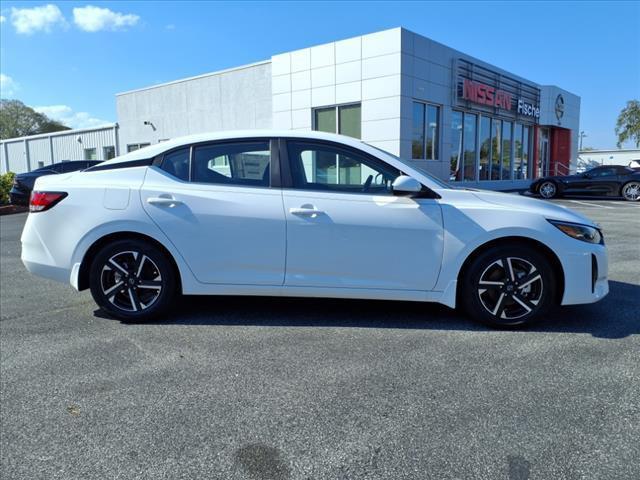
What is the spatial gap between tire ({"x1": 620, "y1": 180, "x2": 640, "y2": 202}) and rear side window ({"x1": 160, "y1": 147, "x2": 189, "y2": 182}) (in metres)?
17.8

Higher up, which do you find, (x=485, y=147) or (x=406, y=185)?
(x=485, y=147)

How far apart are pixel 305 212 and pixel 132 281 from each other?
1606 millimetres

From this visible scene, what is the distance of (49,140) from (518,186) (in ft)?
98.6

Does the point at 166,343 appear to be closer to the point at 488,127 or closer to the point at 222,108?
the point at 222,108

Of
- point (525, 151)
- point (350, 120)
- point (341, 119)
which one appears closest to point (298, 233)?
point (350, 120)

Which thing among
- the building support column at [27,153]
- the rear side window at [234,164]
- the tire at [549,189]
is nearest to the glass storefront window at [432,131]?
the tire at [549,189]

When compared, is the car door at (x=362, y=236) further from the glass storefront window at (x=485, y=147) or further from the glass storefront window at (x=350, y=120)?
the glass storefront window at (x=485, y=147)

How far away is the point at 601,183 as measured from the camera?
17391mm

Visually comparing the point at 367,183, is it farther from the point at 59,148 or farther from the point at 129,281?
the point at 59,148

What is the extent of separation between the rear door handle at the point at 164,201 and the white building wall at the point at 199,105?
15.0 m

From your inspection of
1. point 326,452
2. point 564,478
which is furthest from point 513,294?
point 326,452

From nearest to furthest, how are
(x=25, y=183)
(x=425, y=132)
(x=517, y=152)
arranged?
(x=25, y=183) < (x=425, y=132) < (x=517, y=152)

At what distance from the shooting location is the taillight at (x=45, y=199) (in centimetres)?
407

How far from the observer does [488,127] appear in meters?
20.6
